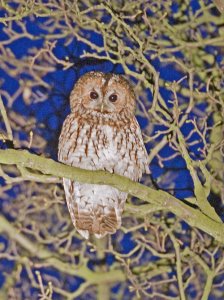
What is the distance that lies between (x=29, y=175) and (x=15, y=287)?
203 centimetres

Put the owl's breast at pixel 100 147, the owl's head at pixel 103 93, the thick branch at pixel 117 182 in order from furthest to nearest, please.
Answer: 1. the owl's head at pixel 103 93
2. the owl's breast at pixel 100 147
3. the thick branch at pixel 117 182

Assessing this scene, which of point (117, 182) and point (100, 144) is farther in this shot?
point (100, 144)

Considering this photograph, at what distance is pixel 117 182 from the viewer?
7.49ft

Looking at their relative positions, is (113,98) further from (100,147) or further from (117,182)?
(117,182)

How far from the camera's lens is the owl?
3055 millimetres

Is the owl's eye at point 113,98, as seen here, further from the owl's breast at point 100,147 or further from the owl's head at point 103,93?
the owl's breast at point 100,147

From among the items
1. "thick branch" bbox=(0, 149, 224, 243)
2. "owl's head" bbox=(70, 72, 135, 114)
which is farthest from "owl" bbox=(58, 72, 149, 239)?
"thick branch" bbox=(0, 149, 224, 243)

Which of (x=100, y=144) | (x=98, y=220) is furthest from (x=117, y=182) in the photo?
(x=98, y=220)

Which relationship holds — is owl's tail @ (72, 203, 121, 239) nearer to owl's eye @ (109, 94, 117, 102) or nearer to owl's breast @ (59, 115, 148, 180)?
owl's breast @ (59, 115, 148, 180)

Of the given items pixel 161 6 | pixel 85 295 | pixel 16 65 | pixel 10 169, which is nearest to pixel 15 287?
pixel 85 295

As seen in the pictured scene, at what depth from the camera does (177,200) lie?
248 centimetres

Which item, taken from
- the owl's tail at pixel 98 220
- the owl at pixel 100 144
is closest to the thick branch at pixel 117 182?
the owl at pixel 100 144

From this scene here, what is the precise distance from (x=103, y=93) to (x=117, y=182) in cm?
99

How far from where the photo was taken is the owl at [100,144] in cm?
305
